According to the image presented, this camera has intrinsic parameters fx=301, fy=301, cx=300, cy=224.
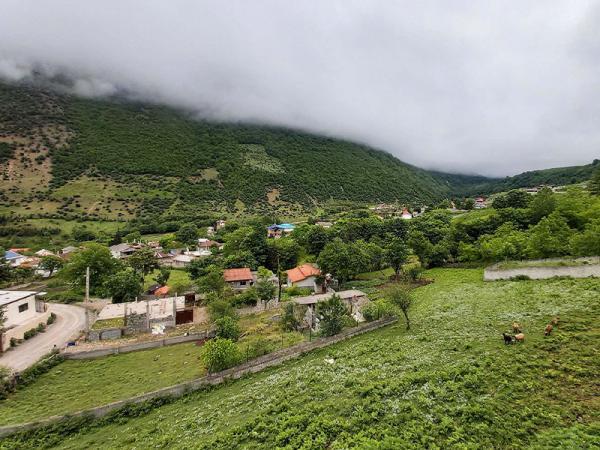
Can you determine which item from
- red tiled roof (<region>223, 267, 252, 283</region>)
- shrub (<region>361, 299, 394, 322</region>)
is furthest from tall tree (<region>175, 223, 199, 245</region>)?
shrub (<region>361, 299, 394, 322</region>)

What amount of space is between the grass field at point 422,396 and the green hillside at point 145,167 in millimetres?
109496

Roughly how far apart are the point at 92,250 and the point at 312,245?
40955 mm

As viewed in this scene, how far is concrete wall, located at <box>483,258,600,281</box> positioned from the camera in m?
28.3

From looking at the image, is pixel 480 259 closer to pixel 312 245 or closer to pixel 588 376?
pixel 312 245

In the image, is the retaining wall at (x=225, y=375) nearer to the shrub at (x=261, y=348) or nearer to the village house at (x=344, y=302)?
the shrub at (x=261, y=348)

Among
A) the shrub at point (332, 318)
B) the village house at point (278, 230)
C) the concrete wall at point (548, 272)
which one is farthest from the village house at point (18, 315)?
the village house at point (278, 230)

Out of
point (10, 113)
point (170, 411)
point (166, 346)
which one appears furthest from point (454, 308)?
point (10, 113)

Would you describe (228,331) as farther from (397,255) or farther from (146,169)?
(146,169)

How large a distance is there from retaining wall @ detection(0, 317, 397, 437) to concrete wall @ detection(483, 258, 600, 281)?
16792mm

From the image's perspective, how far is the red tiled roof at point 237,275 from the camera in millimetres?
52031

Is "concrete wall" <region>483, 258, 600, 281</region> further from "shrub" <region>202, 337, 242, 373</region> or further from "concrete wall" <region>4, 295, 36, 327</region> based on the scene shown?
"concrete wall" <region>4, 295, 36, 327</region>

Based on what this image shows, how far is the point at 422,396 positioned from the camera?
13.3 metres

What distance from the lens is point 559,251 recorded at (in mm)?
37344

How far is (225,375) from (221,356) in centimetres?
137
